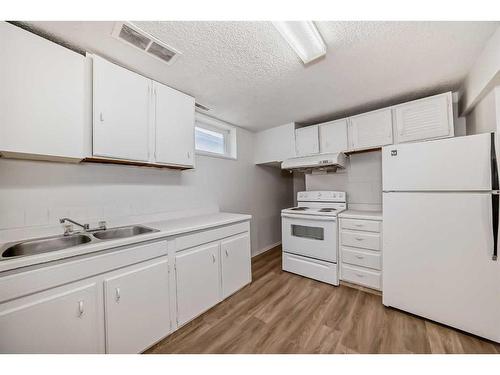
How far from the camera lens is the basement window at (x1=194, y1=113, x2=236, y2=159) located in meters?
2.67

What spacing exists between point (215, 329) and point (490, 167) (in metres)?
2.53

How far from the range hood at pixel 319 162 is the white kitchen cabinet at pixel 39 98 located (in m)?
2.44

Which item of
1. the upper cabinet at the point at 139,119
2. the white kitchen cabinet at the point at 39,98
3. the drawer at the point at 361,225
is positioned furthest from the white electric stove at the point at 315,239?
the white kitchen cabinet at the point at 39,98

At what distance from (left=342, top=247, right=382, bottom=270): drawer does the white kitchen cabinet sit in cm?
284

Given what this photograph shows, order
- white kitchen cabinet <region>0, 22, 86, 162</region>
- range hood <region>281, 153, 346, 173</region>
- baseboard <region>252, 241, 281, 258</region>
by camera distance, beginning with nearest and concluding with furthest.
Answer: white kitchen cabinet <region>0, 22, 86, 162</region> → range hood <region>281, 153, 346, 173</region> → baseboard <region>252, 241, 281, 258</region>

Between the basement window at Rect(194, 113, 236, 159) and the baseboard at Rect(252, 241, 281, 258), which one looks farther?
the baseboard at Rect(252, 241, 281, 258)

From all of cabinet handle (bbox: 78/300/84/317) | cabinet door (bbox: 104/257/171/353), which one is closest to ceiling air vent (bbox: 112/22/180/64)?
cabinet door (bbox: 104/257/171/353)

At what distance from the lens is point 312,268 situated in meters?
2.48

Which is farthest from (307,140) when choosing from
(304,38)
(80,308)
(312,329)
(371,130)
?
(80,308)

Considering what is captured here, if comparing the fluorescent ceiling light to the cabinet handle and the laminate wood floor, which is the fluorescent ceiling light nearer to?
the cabinet handle

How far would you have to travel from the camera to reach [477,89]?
1590 millimetres

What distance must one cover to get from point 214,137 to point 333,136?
70.4 inches
